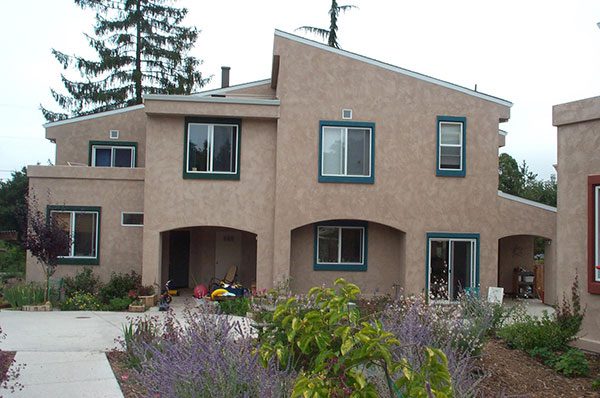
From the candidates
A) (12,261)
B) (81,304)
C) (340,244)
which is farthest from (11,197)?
(340,244)

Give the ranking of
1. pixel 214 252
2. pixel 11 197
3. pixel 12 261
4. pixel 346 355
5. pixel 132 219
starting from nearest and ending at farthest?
pixel 346 355, pixel 132 219, pixel 214 252, pixel 12 261, pixel 11 197

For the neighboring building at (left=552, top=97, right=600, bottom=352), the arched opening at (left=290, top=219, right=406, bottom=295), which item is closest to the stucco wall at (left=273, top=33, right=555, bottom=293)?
the arched opening at (left=290, top=219, right=406, bottom=295)

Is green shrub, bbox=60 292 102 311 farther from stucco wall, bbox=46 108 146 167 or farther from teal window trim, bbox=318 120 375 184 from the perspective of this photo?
teal window trim, bbox=318 120 375 184

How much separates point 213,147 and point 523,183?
2926 cm

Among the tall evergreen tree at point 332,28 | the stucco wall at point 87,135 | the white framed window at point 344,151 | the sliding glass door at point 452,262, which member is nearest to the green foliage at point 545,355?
the sliding glass door at point 452,262

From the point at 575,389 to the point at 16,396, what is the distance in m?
7.20

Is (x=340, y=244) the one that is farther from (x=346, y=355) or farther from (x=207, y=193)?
(x=346, y=355)

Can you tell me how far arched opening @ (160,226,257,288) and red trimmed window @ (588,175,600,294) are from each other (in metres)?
12.8

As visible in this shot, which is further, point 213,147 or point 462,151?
point 462,151

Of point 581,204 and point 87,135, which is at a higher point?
point 87,135

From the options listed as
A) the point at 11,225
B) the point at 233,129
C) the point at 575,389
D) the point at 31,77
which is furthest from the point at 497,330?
the point at 11,225

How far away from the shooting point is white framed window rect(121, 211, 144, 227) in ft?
60.8

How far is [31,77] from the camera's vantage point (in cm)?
2884

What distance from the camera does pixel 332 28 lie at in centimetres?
3325
